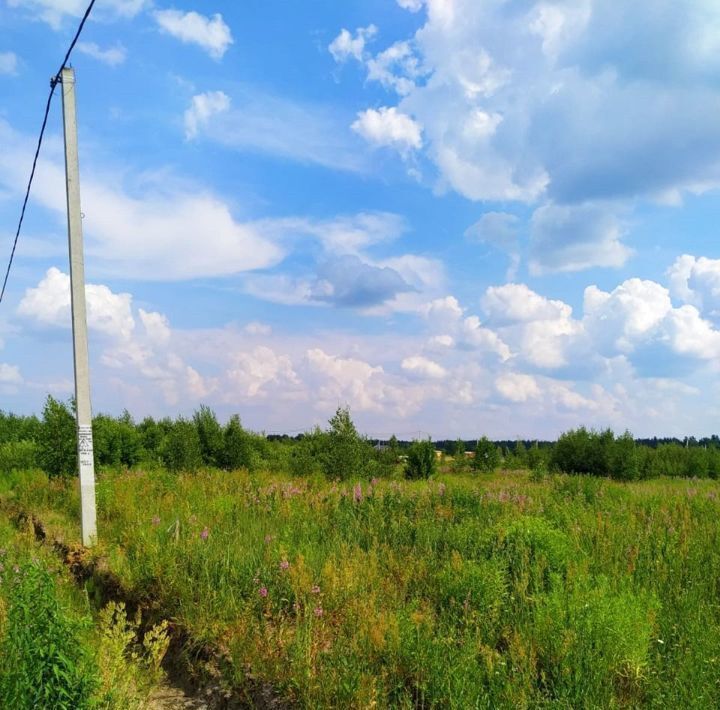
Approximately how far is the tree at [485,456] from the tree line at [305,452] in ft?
0.20

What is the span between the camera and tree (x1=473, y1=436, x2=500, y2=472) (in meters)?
38.0

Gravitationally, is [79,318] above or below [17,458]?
above

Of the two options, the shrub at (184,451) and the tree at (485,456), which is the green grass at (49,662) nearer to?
the shrub at (184,451)

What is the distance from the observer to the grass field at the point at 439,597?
402cm

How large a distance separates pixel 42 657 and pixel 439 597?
3156 mm

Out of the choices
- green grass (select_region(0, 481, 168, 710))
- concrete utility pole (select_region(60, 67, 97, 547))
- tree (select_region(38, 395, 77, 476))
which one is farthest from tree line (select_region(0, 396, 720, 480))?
green grass (select_region(0, 481, 168, 710))

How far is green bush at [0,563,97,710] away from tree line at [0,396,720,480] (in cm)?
1255

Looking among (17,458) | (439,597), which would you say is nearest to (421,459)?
(17,458)

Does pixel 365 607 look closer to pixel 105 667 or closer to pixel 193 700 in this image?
Answer: pixel 193 700

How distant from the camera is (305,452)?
2567cm

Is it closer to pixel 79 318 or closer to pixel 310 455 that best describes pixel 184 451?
pixel 310 455

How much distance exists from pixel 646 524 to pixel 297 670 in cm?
567

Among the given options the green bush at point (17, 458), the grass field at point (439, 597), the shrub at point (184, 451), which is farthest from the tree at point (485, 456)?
the grass field at point (439, 597)

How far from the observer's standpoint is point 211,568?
20.5 feet
